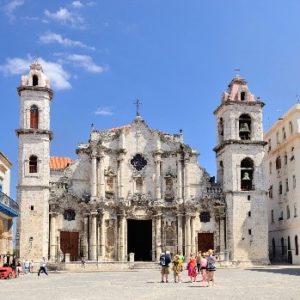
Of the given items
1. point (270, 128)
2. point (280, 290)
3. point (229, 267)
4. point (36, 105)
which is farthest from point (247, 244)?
point (280, 290)

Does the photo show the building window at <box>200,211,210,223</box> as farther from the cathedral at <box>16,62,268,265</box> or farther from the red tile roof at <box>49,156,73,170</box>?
the red tile roof at <box>49,156,73,170</box>

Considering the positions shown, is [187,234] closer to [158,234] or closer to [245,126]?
[158,234]

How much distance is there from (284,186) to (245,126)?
761cm

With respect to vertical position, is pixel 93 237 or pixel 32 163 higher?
pixel 32 163

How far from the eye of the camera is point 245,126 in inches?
2196

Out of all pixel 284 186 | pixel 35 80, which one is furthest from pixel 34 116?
pixel 284 186

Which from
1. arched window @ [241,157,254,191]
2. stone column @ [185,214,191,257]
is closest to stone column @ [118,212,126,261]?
stone column @ [185,214,191,257]

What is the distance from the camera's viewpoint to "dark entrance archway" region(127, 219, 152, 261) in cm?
5459

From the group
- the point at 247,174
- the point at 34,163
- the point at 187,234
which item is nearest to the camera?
the point at 34,163

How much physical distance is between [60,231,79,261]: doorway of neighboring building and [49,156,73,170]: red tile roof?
7.03 meters

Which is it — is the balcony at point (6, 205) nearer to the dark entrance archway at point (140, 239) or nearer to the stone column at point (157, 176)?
the dark entrance archway at point (140, 239)

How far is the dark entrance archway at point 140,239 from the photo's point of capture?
54.6 metres

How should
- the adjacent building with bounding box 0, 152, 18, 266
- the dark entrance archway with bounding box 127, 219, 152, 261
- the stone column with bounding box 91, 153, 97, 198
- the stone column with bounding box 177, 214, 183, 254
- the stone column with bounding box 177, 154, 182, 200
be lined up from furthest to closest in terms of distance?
the dark entrance archway with bounding box 127, 219, 152, 261 < the stone column with bounding box 177, 154, 182, 200 < the stone column with bounding box 177, 214, 183, 254 < the stone column with bounding box 91, 153, 97, 198 < the adjacent building with bounding box 0, 152, 18, 266

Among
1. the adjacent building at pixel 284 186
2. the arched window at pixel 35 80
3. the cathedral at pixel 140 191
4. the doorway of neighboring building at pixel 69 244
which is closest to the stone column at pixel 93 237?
the cathedral at pixel 140 191
